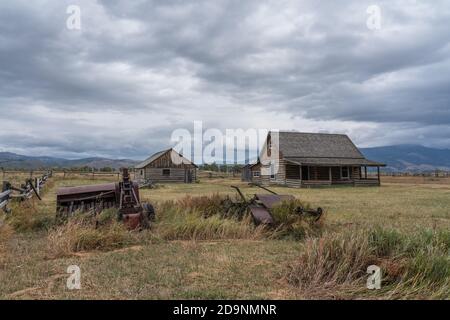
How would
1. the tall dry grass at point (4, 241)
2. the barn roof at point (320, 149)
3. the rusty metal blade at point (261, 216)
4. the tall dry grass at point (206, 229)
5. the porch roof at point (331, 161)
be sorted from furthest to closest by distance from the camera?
the barn roof at point (320, 149)
the porch roof at point (331, 161)
the rusty metal blade at point (261, 216)
the tall dry grass at point (206, 229)
the tall dry grass at point (4, 241)

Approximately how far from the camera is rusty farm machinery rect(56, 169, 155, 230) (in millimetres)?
9049

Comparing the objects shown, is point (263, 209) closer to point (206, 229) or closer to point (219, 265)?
point (206, 229)

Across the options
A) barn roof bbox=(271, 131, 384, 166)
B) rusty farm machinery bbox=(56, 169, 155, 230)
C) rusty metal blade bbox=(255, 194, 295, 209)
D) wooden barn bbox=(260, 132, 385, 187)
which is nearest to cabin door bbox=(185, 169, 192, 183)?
wooden barn bbox=(260, 132, 385, 187)

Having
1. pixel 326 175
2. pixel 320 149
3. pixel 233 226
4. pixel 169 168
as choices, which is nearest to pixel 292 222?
pixel 233 226

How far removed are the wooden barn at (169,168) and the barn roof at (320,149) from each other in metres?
11.8

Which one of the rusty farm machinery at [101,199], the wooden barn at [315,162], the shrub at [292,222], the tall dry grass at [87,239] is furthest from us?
the wooden barn at [315,162]

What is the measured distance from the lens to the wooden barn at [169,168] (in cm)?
4312

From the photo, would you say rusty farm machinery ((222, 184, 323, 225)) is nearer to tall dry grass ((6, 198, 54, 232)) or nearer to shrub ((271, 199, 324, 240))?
shrub ((271, 199, 324, 240))

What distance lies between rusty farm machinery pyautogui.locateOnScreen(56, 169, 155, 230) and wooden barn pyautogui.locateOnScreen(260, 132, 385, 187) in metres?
24.4

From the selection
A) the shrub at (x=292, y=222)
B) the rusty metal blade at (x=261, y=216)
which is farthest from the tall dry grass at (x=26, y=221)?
the shrub at (x=292, y=222)

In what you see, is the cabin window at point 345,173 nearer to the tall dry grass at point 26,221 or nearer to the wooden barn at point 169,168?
the wooden barn at point 169,168

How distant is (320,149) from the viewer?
38375mm
